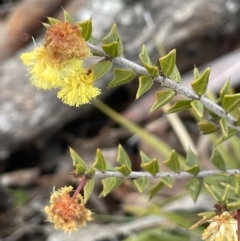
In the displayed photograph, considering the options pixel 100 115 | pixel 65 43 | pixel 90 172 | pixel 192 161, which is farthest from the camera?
pixel 100 115

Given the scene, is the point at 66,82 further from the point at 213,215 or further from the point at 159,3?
the point at 159,3

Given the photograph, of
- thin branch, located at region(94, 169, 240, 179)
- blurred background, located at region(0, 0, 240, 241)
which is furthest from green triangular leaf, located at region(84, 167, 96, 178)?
blurred background, located at region(0, 0, 240, 241)

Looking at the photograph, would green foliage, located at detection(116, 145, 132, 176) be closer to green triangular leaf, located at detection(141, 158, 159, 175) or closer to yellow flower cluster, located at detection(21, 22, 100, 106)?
green triangular leaf, located at detection(141, 158, 159, 175)

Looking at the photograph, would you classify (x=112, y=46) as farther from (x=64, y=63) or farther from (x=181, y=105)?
(x=181, y=105)

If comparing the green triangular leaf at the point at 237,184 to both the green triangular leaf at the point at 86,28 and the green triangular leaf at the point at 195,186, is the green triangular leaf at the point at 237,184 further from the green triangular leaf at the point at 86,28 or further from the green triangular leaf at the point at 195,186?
the green triangular leaf at the point at 86,28

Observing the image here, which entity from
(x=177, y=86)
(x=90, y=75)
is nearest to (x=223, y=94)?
(x=177, y=86)

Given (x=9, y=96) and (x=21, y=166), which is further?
(x=21, y=166)

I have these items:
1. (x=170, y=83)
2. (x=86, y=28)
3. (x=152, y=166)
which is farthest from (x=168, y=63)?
(x=152, y=166)
